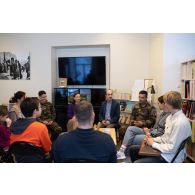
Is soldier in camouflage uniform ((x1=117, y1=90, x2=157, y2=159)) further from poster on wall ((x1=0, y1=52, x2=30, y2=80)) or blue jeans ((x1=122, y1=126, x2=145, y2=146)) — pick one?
poster on wall ((x1=0, y1=52, x2=30, y2=80))

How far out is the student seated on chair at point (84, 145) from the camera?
1990mm

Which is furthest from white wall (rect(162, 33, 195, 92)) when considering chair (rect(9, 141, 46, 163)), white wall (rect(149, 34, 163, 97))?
chair (rect(9, 141, 46, 163))

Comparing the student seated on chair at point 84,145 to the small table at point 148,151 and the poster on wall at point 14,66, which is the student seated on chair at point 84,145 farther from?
the poster on wall at point 14,66

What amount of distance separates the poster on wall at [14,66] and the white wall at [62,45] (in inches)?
4.3

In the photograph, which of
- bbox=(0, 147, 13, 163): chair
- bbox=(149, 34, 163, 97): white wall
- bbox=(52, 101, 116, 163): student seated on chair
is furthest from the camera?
bbox=(149, 34, 163, 97): white wall

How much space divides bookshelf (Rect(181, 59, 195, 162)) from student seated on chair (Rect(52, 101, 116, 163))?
7.83 ft

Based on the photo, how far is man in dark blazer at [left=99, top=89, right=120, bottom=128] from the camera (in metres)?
5.09

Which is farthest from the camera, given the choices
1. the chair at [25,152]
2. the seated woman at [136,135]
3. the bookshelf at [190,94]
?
the bookshelf at [190,94]

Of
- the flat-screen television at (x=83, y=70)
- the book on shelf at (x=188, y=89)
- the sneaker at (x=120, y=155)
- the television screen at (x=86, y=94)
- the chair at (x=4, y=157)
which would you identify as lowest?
the sneaker at (x=120, y=155)

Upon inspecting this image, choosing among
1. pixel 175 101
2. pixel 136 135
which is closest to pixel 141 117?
pixel 136 135

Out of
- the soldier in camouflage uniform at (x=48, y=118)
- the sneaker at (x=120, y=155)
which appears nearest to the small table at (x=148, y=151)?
the sneaker at (x=120, y=155)

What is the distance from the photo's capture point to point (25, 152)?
237cm
